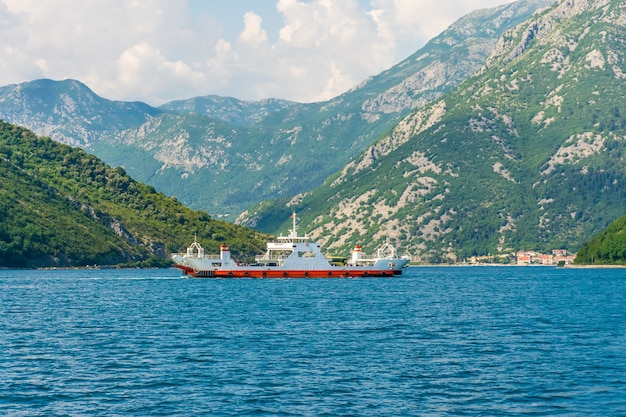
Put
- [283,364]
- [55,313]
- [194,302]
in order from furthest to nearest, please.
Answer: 1. [194,302]
2. [55,313]
3. [283,364]

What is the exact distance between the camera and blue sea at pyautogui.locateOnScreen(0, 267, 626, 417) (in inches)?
2542

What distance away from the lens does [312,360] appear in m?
83.0

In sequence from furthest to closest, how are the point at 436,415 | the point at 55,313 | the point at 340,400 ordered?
the point at 55,313 < the point at 340,400 < the point at 436,415

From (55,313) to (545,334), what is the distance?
66.9m

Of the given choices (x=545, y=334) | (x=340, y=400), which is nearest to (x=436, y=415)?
(x=340, y=400)

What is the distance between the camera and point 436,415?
200 feet

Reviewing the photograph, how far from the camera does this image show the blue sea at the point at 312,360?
64.6m

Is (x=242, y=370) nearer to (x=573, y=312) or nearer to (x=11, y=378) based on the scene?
(x=11, y=378)

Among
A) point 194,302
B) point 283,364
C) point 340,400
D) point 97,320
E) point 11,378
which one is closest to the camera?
point 340,400

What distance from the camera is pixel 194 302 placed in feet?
516

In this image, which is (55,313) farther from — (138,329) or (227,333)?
(227,333)

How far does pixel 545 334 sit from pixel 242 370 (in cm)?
4141

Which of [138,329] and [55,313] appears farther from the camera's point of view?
[55,313]

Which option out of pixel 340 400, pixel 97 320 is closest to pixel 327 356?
pixel 340 400
